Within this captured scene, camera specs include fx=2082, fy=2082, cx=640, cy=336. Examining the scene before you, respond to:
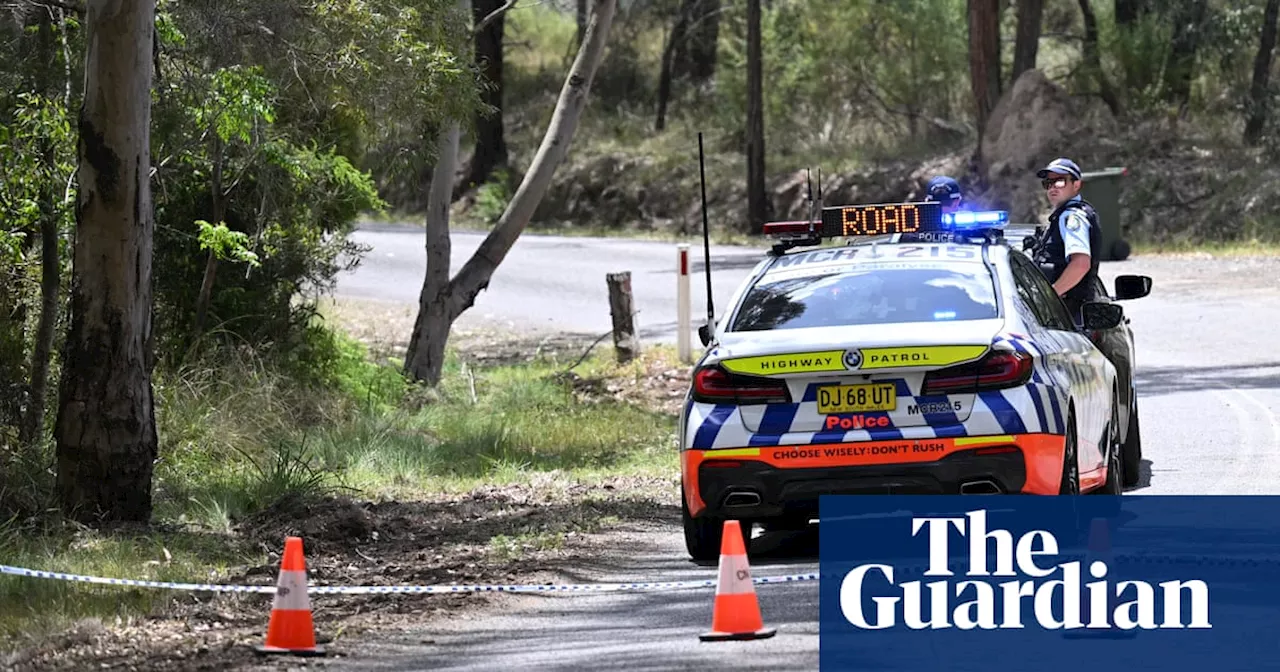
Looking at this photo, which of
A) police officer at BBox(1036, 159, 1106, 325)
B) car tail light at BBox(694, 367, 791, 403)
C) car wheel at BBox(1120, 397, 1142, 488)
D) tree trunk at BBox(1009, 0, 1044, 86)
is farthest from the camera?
tree trunk at BBox(1009, 0, 1044, 86)

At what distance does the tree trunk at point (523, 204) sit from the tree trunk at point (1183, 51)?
20.4 meters

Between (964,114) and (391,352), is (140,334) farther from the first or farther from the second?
(964,114)

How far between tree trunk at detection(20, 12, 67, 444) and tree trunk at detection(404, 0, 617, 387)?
5.88 meters

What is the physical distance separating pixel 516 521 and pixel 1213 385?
25.4ft

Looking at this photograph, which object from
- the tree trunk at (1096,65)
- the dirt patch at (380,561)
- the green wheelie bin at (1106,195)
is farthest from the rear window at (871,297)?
the tree trunk at (1096,65)

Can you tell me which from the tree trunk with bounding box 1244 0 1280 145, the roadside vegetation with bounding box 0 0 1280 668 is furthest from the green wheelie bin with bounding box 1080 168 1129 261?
A: the tree trunk with bounding box 1244 0 1280 145

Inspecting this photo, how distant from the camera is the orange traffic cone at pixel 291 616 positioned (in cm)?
784

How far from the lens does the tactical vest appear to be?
12469 mm

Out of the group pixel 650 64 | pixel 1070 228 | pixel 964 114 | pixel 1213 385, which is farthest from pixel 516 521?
pixel 650 64

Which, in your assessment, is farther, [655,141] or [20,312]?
[655,141]

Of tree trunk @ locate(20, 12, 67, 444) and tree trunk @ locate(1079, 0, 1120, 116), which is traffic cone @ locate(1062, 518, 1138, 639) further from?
tree trunk @ locate(1079, 0, 1120, 116)

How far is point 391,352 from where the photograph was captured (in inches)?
926

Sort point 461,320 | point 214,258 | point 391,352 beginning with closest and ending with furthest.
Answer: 1. point 214,258
2. point 391,352
3. point 461,320

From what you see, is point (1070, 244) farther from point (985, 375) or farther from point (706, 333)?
point (985, 375)
